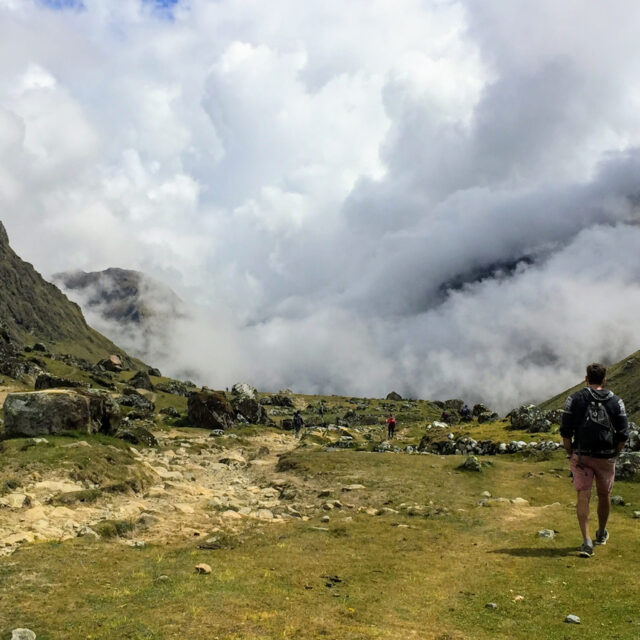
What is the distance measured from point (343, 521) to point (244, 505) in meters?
5.90

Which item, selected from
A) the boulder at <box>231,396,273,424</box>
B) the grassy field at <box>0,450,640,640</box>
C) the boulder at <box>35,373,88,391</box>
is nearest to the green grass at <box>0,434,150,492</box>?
the grassy field at <box>0,450,640,640</box>

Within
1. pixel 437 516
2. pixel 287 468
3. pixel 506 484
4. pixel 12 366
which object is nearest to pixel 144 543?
pixel 437 516

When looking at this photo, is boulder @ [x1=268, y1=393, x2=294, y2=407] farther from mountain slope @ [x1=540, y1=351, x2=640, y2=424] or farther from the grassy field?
the grassy field

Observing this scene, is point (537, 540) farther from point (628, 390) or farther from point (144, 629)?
point (628, 390)

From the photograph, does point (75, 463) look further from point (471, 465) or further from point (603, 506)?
point (471, 465)

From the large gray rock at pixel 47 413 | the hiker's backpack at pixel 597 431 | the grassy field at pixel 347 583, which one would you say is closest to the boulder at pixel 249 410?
the large gray rock at pixel 47 413

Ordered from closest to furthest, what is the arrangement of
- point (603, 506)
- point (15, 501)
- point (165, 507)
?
point (603, 506)
point (15, 501)
point (165, 507)

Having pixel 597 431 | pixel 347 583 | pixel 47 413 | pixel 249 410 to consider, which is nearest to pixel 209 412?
pixel 249 410

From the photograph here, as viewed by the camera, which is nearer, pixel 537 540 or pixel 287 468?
Result: pixel 537 540

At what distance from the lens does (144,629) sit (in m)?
9.77

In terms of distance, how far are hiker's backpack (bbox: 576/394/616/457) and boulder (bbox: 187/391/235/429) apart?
61039 millimetres

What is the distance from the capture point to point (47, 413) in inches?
1218

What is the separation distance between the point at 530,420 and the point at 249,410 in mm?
45590

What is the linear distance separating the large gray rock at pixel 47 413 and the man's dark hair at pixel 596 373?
95.4 feet
